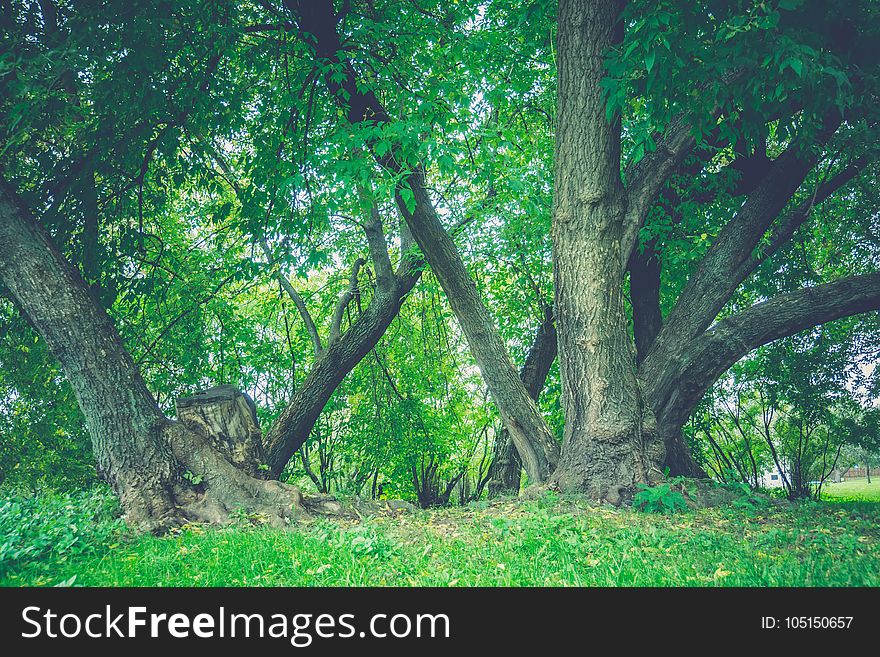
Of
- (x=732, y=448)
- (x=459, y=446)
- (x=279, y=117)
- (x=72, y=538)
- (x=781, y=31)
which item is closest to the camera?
(x=72, y=538)

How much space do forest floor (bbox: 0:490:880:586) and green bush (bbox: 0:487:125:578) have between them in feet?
0.05

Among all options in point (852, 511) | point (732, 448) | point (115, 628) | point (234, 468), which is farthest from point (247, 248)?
point (732, 448)

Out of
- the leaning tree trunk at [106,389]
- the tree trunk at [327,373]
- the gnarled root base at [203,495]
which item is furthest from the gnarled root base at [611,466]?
the tree trunk at [327,373]

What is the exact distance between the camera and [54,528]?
15.6 ft

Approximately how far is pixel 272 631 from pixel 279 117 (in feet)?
22.4

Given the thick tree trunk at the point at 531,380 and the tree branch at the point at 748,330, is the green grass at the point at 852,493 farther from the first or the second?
the tree branch at the point at 748,330

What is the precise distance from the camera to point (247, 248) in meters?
11.7

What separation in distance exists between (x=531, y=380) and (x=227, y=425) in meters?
5.73

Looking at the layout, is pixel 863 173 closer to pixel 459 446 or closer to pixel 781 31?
pixel 781 31

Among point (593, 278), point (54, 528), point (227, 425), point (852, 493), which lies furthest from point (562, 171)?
point (852, 493)

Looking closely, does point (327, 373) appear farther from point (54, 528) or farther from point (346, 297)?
point (54, 528)

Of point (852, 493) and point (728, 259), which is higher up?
point (728, 259)

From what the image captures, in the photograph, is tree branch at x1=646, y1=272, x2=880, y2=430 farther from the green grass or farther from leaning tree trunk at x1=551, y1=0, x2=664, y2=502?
the green grass

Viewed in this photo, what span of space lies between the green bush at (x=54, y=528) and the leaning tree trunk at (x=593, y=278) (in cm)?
449
